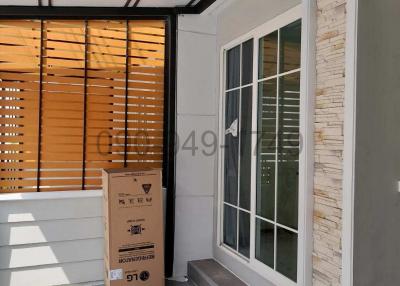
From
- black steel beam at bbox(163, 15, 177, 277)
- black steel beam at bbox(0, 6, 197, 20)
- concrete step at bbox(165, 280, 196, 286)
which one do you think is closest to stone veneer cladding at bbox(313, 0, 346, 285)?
concrete step at bbox(165, 280, 196, 286)

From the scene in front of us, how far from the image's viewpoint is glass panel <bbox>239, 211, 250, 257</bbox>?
335 cm

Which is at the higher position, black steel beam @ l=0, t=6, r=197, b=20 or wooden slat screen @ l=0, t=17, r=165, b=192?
black steel beam @ l=0, t=6, r=197, b=20

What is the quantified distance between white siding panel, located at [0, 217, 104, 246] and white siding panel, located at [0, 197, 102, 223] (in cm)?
5

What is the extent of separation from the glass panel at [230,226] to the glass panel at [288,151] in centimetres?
87

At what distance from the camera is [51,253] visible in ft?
11.5

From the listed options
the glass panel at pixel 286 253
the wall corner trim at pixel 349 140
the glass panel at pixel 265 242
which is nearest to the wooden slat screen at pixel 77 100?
the glass panel at pixel 265 242

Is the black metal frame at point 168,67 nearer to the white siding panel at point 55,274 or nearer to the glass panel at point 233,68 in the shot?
the glass panel at point 233,68

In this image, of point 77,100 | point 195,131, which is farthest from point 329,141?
point 77,100

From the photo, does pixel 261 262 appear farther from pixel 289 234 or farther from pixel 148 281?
pixel 148 281

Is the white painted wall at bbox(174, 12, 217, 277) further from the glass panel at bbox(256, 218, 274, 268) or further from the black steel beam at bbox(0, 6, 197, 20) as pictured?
the glass panel at bbox(256, 218, 274, 268)

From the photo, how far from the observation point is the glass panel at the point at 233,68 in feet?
12.0

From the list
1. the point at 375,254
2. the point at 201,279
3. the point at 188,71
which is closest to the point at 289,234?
the point at 375,254

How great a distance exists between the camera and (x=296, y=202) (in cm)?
263

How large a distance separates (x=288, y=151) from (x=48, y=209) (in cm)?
238
